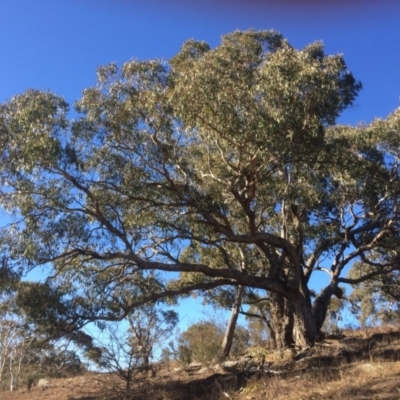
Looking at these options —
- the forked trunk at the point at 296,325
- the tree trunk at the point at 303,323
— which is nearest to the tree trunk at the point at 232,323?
the forked trunk at the point at 296,325

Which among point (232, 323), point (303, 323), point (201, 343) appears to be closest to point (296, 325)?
point (303, 323)

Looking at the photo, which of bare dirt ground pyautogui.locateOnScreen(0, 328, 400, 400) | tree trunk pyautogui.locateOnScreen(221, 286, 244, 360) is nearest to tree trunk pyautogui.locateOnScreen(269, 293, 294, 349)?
bare dirt ground pyautogui.locateOnScreen(0, 328, 400, 400)

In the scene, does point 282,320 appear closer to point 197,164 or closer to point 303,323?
point 303,323

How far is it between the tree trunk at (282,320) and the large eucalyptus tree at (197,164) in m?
0.04

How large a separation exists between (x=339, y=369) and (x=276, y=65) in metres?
6.71

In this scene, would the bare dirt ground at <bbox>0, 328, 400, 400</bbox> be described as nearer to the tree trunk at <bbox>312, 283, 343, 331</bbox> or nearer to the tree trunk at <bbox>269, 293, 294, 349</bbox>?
the tree trunk at <bbox>312, 283, 343, 331</bbox>

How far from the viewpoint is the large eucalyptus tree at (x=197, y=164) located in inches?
485

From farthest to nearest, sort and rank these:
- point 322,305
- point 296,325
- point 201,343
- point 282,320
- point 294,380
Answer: point 201,343
point 282,320
point 322,305
point 296,325
point 294,380

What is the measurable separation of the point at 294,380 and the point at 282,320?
5.41 m

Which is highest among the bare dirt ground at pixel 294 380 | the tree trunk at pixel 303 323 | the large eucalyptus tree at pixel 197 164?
the large eucalyptus tree at pixel 197 164

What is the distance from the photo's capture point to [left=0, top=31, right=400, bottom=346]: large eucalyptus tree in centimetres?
1232

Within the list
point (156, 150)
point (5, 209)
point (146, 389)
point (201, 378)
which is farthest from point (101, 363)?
point (156, 150)

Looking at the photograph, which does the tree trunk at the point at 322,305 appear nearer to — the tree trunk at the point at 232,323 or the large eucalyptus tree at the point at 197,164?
the large eucalyptus tree at the point at 197,164

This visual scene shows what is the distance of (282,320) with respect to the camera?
54.0 ft
